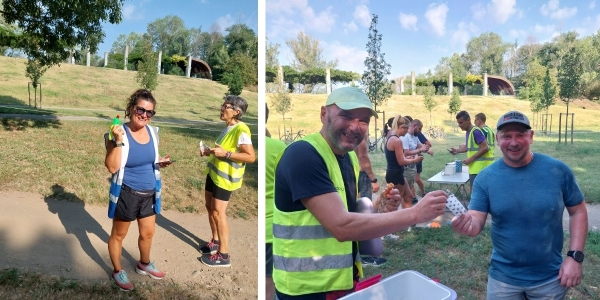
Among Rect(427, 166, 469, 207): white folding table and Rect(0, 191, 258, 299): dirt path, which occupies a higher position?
Rect(427, 166, 469, 207): white folding table

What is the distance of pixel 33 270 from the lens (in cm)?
214

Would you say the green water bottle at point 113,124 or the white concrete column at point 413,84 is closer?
the green water bottle at point 113,124

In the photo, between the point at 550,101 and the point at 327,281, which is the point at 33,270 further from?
the point at 550,101

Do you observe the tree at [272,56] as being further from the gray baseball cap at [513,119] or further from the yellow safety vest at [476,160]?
the gray baseball cap at [513,119]

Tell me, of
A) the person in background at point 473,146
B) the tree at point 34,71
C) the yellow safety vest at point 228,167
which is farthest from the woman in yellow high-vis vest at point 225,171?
the person in background at point 473,146

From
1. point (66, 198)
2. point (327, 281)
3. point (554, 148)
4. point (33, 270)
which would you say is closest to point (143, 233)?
point (66, 198)

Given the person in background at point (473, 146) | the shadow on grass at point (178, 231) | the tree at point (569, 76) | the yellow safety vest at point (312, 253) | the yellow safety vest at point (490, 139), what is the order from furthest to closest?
the shadow on grass at point (178, 231) → the person in background at point (473, 146) → the tree at point (569, 76) → the yellow safety vest at point (490, 139) → the yellow safety vest at point (312, 253)

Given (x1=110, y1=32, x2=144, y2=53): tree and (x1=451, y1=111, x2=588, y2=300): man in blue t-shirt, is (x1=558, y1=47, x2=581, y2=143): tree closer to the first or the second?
(x1=451, y1=111, x2=588, y2=300): man in blue t-shirt

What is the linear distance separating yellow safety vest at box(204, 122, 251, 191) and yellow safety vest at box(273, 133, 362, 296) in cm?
94

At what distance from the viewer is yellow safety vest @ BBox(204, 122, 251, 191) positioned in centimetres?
227

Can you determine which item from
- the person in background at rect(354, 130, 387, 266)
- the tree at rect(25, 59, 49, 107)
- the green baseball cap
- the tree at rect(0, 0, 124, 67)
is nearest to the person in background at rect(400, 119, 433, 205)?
the person in background at rect(354, 130, 387, 266)

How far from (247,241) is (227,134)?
1.99 feet

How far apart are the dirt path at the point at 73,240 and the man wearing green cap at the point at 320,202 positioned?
101 centimetres

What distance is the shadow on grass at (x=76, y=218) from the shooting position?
215 cm
